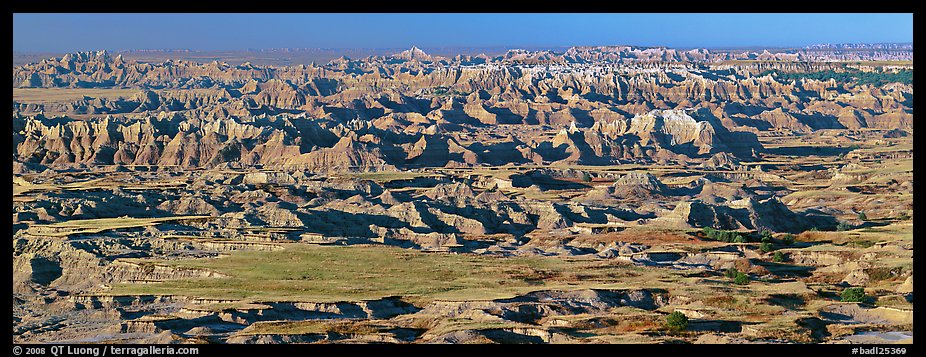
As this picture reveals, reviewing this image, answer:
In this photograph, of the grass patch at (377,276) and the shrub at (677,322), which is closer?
the shrub at (677,322)

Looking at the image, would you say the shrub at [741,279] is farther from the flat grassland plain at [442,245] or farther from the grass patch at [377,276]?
the grass patch at [377,276]

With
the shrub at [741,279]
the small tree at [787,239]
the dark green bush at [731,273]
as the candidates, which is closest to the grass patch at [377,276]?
the dark green bush at [731,273]

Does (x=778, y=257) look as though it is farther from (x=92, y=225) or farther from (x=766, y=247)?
(x=92, y=225)

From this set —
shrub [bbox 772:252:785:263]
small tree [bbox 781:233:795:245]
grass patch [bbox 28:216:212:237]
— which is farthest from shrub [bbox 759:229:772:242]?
grass patch [bbox 28:216:212:237]

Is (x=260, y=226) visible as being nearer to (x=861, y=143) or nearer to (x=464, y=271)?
(x=464, y=271)

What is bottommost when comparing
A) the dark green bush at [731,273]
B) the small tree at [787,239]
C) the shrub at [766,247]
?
the dark green bush at [731,273]

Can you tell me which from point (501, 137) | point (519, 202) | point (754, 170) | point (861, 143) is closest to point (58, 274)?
point (519, 202)

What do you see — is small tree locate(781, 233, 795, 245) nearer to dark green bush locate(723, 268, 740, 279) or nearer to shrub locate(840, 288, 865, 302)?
dark green bush locate(723, 268, 740, 279)
